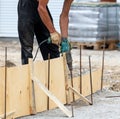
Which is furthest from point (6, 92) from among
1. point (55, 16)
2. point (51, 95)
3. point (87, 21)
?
point (55, 16)

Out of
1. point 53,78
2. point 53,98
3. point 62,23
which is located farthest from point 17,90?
point 62,23

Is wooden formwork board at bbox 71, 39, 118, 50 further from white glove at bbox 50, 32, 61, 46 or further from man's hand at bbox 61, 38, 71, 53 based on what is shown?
white glove at bbox 50, 32, 61, 46

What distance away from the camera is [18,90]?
292 inches

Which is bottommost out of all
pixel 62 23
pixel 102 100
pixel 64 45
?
pixel 102 100

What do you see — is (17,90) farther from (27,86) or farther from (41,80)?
(41,80)

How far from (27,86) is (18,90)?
8.2 inches

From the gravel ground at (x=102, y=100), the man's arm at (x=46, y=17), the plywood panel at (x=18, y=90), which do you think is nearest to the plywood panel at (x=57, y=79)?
the gravel ground at (x=102, y=100)

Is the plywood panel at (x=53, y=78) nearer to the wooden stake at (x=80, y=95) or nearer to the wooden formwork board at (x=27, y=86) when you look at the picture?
the wooden formwork board at (x=27, y=86)

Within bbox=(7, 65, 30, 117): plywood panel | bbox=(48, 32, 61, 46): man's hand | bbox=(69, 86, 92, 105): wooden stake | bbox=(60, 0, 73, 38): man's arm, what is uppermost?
bbox=(60, 0, 73, 38): man's arm

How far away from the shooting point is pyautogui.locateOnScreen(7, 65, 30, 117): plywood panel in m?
7.26

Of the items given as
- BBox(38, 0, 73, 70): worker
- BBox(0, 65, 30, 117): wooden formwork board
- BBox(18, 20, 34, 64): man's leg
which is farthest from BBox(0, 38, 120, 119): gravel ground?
BBox(18, 20, 34, 64): man's leg

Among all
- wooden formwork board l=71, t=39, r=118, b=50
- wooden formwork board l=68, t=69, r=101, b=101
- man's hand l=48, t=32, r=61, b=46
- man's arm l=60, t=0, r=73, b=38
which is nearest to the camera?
man's hand l=48, t=32, r=61, b=46

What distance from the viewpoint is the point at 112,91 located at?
9594 mm

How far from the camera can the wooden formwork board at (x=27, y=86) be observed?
726cm
